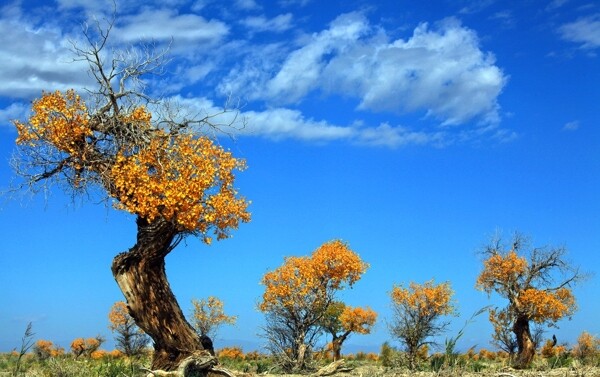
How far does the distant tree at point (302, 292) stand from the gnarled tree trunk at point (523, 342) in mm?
13737

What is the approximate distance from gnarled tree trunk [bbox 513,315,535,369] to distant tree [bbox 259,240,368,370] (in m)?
13.7

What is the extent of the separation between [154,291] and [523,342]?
33566mm

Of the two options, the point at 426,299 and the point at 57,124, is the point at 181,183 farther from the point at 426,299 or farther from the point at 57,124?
the point at 426,299

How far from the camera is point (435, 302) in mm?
43781

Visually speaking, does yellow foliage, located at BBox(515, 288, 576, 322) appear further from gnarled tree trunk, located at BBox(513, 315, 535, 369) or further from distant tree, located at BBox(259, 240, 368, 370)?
distant tree, located at BBox(259, 240, 368, 370)

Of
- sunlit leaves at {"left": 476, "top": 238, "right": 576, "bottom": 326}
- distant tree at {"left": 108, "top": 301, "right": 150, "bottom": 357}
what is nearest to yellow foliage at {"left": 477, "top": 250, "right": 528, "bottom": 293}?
sunlit leaves at {"left": 476, "top": 238, "right": 576, "bottom": 326}

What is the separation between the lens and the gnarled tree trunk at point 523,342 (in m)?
42.9

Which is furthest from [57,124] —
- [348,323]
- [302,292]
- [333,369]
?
[348,323]

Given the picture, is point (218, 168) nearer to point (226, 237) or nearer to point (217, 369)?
point (226, 237)

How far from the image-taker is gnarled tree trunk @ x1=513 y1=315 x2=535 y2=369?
4294cm

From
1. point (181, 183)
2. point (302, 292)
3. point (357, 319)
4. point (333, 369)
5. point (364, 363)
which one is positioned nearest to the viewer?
point (181, 183)

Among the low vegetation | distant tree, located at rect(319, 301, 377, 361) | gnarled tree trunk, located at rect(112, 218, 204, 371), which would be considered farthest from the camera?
distant tree, located at rect(319, 301, 377, 361)

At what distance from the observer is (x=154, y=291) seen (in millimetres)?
18531

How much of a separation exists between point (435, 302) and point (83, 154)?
31068 millimetres
